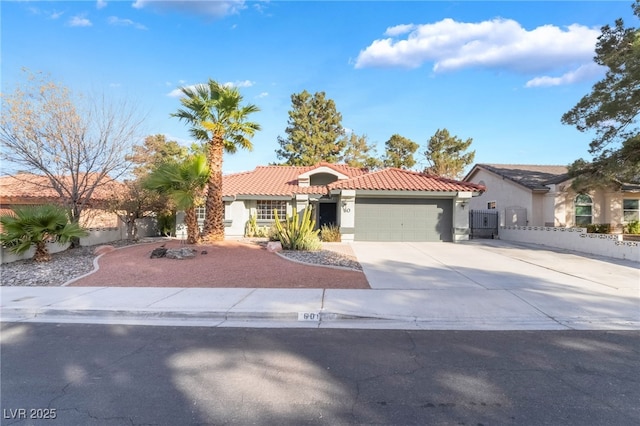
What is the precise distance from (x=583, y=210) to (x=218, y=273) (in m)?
23.2

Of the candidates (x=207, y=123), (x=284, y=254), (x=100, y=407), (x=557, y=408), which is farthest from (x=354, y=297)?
(x=207, y=123)

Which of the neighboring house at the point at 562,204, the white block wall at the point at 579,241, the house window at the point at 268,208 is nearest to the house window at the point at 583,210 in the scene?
the neighboring house at the point at 562,204

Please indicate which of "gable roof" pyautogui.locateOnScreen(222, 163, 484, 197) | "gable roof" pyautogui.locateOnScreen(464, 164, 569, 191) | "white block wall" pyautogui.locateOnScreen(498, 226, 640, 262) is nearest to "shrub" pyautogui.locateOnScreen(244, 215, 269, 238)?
"gable roof" pyautogui.locateOnScreen(222, 163, 484, 197)

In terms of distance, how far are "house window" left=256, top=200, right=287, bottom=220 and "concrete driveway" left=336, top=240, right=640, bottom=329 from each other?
11.1m

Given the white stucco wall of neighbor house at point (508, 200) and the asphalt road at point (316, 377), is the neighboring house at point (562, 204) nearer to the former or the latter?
the white stucco wall of neighbor house at point (508, 200)

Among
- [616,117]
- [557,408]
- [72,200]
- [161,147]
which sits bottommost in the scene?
[557,408]

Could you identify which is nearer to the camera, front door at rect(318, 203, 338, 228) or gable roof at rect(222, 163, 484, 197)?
gable roof at rect(222, 163, 484, 197)

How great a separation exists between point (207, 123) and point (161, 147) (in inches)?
759

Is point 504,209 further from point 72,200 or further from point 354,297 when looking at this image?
point 72,200

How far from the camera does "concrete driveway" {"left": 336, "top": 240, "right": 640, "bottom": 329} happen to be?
6.45 metres

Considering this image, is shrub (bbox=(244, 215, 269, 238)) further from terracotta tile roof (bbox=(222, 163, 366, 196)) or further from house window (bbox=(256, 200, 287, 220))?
terracotta tile roof (bbox=(222, 163, 366, 196))

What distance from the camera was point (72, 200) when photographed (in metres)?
15.3

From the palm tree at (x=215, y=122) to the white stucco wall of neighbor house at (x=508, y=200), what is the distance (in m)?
18.1

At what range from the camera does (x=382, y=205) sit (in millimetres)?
21391
